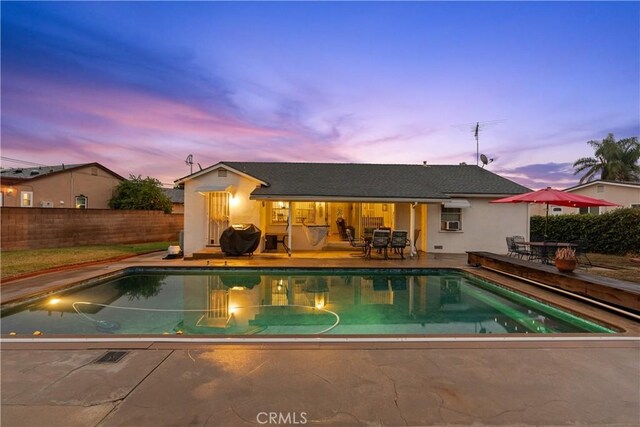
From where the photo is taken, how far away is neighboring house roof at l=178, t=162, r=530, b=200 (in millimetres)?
13930

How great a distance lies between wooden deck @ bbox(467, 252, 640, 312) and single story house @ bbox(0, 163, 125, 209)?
86.0 feet

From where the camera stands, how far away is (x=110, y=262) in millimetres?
12141

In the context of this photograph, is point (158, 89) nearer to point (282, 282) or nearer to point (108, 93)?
point (108, 93)

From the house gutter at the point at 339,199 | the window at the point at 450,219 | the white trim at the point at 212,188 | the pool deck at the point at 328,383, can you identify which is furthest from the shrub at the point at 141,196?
the pool deck at the point at 328,383

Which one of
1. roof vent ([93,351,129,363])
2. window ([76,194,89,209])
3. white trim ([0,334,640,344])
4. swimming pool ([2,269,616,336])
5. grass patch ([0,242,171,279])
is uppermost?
window ([76,194,89,209])

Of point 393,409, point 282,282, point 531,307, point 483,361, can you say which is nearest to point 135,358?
point 393,409

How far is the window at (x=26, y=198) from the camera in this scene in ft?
67.4

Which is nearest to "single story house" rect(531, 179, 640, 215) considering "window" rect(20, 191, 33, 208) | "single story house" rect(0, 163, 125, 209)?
"single story house" rect(0, 163, 125, 209)

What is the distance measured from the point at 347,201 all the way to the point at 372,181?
2768mm

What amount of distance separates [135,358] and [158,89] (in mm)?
15244

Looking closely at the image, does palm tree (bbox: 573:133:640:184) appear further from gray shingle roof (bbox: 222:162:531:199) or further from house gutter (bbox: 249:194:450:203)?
house gutter (bbox: 249:194:450:203)

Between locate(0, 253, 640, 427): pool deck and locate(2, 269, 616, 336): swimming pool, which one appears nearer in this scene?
locate(0, 253, 640, 427): pool deck

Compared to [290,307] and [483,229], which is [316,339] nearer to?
[290,307]

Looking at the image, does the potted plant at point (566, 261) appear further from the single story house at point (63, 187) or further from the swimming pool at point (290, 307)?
the single story house at point (63, 187)
